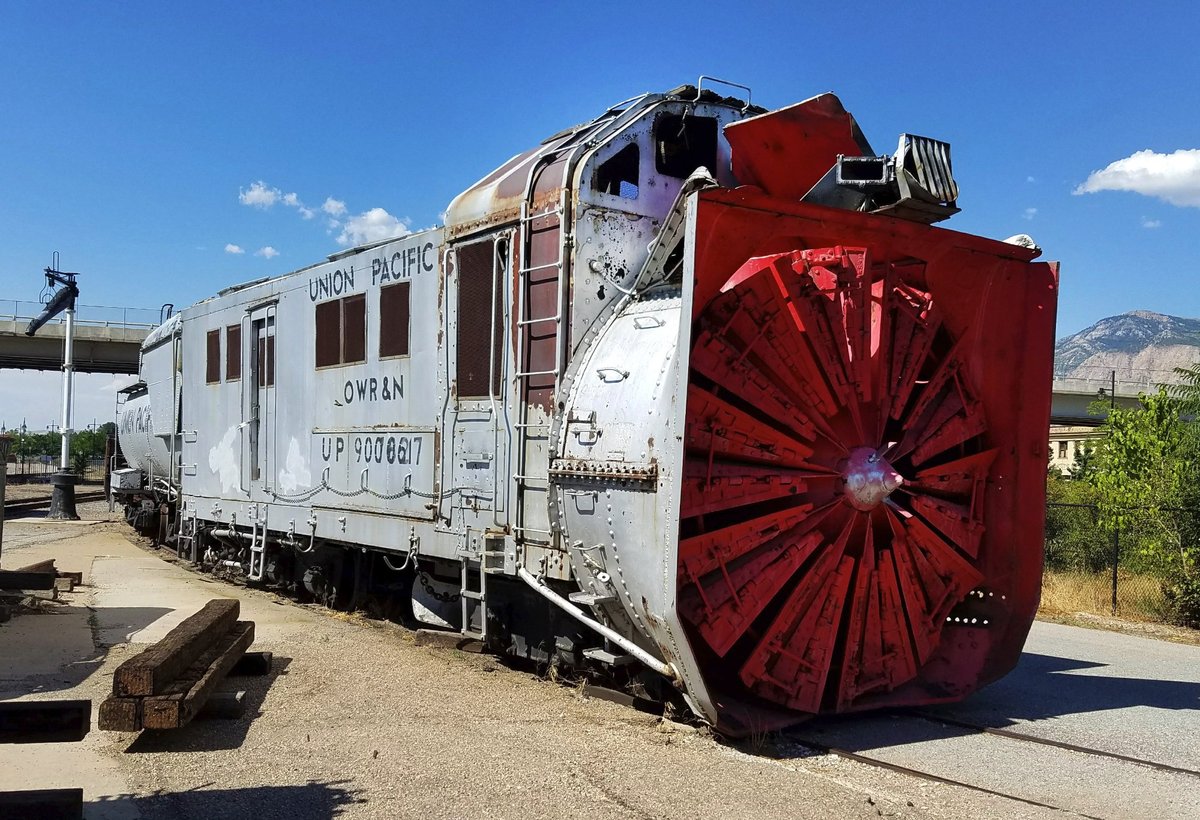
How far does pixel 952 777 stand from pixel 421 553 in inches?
198

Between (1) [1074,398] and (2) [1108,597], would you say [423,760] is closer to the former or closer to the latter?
(2) [1108,597]

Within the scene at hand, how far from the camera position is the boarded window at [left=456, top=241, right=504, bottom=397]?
8.19m

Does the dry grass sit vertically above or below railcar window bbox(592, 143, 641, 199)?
below

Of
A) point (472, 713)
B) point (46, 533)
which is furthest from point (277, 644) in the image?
point (46, 533)

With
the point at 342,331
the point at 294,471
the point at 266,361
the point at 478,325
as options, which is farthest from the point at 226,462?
the point at 478,325

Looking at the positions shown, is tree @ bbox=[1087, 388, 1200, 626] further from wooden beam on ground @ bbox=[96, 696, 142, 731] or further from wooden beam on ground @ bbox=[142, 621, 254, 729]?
wooden beam on ground @ bbox=[96, 696, 142, 731]

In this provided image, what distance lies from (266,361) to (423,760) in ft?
26.3

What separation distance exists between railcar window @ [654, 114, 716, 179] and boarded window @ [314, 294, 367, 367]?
383 cm

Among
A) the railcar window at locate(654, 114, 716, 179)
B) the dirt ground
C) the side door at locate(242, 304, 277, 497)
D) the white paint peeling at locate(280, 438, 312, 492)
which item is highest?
the railcar window at locate(654, 114, 716, 179)

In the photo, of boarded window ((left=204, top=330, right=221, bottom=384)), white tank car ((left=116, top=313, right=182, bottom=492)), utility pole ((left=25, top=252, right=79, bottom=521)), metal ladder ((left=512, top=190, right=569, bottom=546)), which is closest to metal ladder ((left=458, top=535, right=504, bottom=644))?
metal ladder ((left=512, top=190, right=569, bottom=546))

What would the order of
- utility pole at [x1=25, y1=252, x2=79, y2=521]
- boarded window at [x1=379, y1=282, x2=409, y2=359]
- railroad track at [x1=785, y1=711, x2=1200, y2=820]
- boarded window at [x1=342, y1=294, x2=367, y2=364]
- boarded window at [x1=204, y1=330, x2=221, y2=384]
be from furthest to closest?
utility pole at [x1=25, y1=252, x2=79, y2=521]
boarded window at [x1=204, y1=330, x2=221, y2=384]
boarded window at [x1=342, y1=294, x2=367, y2=364]
boarded window at [x1=379, y1=282, x2=409, y2=359]
railroad track at [x1=785, y1=711, x2=1200, y2=820]

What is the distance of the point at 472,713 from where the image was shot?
692 centimetres

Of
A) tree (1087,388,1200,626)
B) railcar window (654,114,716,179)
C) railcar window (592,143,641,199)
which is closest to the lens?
railcar window (592,143,641,199)

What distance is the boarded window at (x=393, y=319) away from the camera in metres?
9.55
